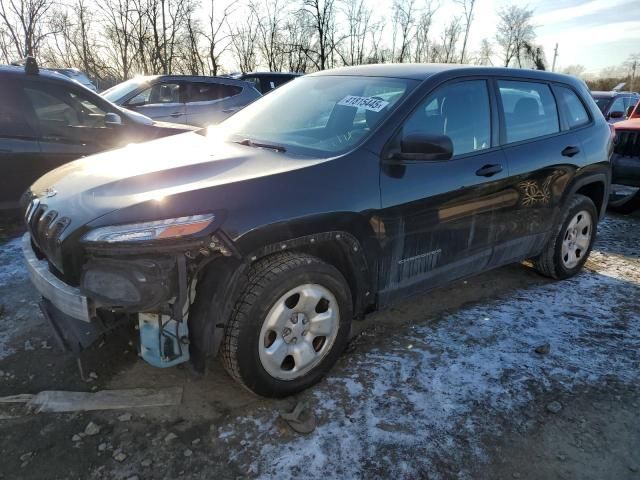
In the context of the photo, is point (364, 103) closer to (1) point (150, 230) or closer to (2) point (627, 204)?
(1) point (150, 230)

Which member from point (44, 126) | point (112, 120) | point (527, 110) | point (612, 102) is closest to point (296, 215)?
point (527, 110)

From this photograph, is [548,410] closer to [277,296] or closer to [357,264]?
[357,264]

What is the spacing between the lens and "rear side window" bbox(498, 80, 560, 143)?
353cm

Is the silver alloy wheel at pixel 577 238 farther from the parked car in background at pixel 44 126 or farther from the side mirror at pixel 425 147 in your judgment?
the parked car in background at pixel 44 126

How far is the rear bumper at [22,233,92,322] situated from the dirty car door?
156 cm

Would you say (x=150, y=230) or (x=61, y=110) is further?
(x=61, y=110)

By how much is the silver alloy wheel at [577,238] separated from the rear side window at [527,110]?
0.88 metres

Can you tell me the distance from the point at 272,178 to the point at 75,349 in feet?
4.19

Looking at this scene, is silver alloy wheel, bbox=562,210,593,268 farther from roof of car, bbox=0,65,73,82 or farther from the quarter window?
the quarter window

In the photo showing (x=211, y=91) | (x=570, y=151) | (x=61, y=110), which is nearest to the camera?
(x=570, y=151)

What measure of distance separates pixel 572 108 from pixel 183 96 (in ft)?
23.6

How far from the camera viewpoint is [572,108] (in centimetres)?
412

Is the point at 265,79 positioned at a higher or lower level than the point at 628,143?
higher

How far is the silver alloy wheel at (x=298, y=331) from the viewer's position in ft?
8.05
